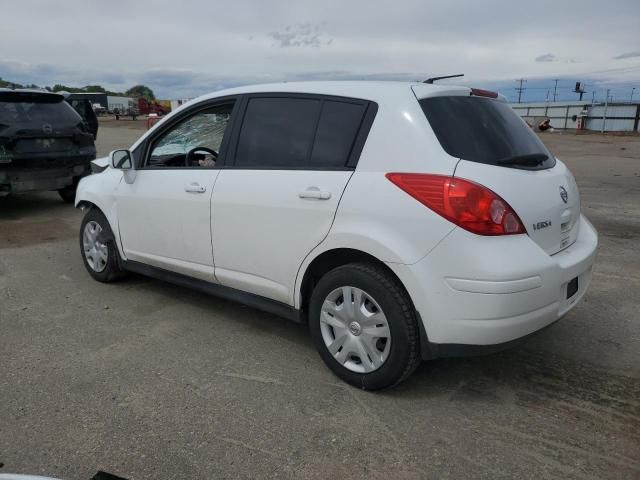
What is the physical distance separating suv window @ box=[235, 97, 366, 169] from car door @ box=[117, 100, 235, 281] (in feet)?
0.89

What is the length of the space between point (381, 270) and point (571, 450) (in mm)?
1256

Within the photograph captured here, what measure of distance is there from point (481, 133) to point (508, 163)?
0.23 metres

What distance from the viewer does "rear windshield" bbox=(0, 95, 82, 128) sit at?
7605 mm

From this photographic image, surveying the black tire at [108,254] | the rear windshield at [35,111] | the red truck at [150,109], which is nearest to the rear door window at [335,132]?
the black tire at [108,254]

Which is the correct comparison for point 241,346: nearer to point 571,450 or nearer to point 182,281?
point 182,281

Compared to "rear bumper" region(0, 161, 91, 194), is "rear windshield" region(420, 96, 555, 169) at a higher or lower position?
higher

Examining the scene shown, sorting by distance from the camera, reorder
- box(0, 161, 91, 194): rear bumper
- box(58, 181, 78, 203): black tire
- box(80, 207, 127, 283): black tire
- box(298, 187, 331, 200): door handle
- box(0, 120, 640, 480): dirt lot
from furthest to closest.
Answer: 1. box(58, 181, 78, 203): black tire
2. box(0, 161, 91, 194): rear bumper
3. box(80, 207, 127, 283): black tire
4. box(298, 187, 331, 200): door handle
5. box(0, 120, 640, 480): dirt lot

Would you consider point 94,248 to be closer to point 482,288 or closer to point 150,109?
point 482,288

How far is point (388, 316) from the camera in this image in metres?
2.91

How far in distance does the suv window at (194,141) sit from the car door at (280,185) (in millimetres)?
319

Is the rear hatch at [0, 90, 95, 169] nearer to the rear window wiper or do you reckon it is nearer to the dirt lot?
the dirt lot

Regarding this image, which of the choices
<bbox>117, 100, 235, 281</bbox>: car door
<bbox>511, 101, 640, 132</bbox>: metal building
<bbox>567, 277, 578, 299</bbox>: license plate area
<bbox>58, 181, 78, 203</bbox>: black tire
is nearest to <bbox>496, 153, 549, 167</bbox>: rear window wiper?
<bbox>567, 277, 578, 299</bbox>: license plate area

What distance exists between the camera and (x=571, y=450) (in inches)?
103

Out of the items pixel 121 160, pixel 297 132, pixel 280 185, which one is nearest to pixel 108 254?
pixel 121 160
